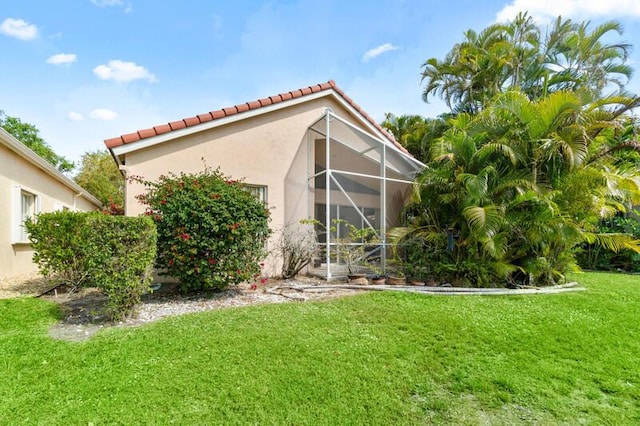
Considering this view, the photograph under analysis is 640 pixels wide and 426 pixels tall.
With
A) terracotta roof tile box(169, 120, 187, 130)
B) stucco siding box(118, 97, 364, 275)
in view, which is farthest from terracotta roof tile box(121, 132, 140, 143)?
terracotta roof tile box(169, 120, 187, 130)

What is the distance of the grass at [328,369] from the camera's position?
128 inches

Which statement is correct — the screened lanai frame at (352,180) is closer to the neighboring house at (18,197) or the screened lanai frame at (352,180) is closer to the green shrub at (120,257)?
the green shrub at (120,257)

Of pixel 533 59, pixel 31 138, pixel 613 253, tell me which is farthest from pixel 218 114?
pixel 31 138

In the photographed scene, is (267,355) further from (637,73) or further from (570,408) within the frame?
(637,73)

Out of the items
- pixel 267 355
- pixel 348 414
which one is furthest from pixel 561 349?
pixel 267 355

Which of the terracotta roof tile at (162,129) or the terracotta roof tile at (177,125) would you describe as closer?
the terracotta roof tile at (162,129)

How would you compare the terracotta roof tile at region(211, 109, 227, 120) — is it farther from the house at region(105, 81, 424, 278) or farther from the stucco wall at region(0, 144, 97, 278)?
the stucco wall at region(0, 144, 97, 278)

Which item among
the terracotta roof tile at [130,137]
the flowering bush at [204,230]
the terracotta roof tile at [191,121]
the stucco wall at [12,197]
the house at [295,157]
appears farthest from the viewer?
the stucco wall at [12,197]

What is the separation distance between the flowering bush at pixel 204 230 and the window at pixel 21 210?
6.02 metres

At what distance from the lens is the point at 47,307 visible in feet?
20.9

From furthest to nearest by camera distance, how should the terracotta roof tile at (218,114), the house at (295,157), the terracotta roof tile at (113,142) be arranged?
1. the terracotta roof tile at (218,114)
2. the house at (295,157)
3. the terracotta roof tile at (113,142)

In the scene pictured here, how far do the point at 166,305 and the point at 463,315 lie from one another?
5849 mm

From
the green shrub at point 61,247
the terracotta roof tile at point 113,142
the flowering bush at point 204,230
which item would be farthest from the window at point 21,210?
the flowering bush at point 204,230

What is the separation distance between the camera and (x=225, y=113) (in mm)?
9344
